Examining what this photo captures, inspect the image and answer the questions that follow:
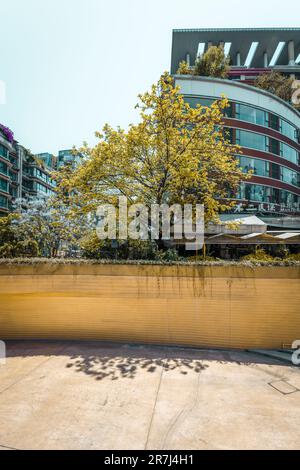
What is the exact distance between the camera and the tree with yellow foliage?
33.2 ft

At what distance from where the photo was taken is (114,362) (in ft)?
23.2

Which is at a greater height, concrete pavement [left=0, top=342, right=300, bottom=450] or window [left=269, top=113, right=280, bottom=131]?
window [left=269, top=113, right=280, bottom=131]

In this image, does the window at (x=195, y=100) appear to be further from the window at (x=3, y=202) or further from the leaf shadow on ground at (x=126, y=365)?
the window at (x=3, y=202)

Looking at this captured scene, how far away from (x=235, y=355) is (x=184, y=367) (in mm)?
1882

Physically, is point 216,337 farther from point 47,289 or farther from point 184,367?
point 47,289

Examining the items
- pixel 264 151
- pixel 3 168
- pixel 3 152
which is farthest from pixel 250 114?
pixel 3 168

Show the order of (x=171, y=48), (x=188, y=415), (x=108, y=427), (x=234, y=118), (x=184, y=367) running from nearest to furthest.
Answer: (x=108, y=427), (x=188, y=415), (x=184, y=367), (x=234, y=118), (x=171, y=48)

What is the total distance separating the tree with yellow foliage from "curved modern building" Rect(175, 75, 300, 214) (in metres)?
17.1

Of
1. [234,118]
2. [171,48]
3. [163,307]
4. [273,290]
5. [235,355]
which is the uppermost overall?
[171,48]

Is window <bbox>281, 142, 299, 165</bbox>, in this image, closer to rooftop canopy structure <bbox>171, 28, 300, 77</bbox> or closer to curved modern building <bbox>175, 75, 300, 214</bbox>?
curved modern building <bbox>175, 75, 300, 214</bbox>

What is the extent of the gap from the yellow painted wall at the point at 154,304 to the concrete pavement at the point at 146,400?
2.14 feet

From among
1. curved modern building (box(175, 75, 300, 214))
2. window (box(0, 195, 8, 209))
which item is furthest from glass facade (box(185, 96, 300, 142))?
window (box(0, 195, 8, 209))

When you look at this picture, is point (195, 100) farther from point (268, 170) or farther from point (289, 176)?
point (289, 176)

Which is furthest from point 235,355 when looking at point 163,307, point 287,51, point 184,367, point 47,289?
point 287,51
